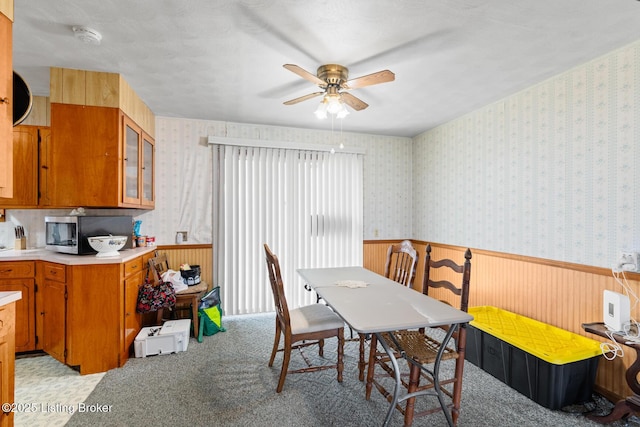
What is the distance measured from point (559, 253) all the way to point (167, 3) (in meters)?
3.28

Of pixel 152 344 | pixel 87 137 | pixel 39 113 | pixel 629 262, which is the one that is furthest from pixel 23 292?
pixel 629 262

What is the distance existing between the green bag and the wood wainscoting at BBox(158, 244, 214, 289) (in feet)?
1.56

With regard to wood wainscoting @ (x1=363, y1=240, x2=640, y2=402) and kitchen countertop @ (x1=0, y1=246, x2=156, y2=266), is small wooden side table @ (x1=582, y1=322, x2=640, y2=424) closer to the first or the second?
wood wainscoting @ (x1=363, y1=240, x2=640, y2=402)

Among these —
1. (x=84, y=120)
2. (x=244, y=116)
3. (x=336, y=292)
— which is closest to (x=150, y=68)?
(x=84, y=120)

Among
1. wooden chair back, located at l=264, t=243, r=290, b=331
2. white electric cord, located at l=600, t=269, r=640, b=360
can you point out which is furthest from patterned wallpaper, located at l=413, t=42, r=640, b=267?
wooden chair back, located at l=264, t=243, r=290, b=331

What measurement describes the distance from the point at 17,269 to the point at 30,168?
995 mm

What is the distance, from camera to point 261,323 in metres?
3.48

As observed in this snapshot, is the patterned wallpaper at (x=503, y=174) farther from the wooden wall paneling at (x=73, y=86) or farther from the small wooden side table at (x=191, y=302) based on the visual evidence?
the wooden wall paneling at (x=73, y=86)

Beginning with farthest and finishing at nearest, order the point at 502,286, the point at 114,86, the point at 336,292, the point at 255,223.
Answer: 1. the point at 255,223
2. the point at 502,286
3. the point at 114,86
4. the point at 336,292

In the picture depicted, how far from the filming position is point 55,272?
244 centimetres

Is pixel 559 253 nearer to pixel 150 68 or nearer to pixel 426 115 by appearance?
pixel 426 115

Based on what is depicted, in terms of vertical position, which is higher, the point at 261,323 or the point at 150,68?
the point at 150,68

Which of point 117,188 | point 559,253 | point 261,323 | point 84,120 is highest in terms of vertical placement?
point 84,120

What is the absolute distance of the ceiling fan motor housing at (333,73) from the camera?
2.21 meters
